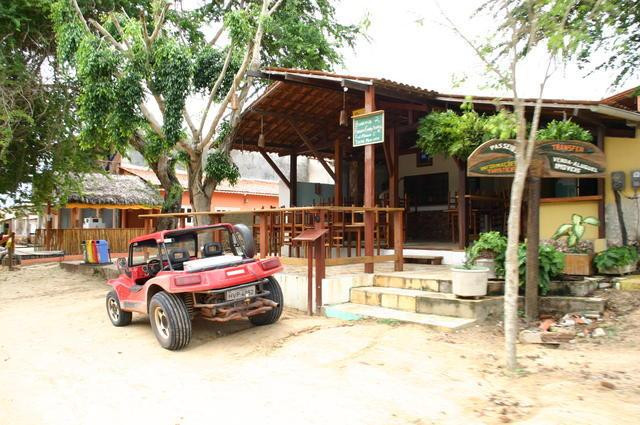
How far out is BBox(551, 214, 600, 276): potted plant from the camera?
6730 mm

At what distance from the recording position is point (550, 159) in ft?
19.2

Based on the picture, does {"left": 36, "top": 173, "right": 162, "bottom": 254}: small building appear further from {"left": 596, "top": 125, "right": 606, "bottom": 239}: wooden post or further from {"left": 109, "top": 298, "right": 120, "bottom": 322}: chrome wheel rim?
{"left": 596, "top": 125, "right": 606, "bottom": 239}: wooden post

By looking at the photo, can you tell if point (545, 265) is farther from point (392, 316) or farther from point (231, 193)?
point (231, 193)

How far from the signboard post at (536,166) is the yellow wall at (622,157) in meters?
2.03

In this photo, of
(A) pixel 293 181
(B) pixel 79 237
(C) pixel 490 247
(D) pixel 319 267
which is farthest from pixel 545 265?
(B) pixel 79 237

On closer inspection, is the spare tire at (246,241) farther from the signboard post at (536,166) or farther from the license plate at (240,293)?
the signboard post at (536,166)

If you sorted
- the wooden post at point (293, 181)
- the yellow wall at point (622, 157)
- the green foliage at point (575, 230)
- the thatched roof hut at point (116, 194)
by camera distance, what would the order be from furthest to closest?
the thatched roof hut at point (116, 194) → the wooden post at point (293, 181) → the yellow wall at point (622, 157) → the green foliage at point (575, 230)

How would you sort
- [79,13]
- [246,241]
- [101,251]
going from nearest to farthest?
1. [246,241]
2. [79,13]
3. [101,251]

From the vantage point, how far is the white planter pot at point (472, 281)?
6.07m

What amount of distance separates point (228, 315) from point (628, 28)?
8.37 metres

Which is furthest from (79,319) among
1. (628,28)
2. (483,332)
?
(628,28)

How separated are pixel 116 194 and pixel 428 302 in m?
17.4

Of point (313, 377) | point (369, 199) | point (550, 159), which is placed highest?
point (550, 159)

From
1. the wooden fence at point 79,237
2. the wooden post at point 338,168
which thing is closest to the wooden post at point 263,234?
the wooden post at point 338,168
